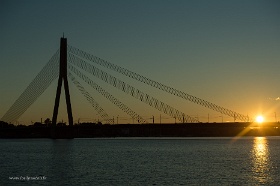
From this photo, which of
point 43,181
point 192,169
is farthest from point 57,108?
point 43,181

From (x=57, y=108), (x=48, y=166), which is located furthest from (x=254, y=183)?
(x=57, y=108)

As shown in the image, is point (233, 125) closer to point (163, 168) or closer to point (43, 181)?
point (163, 168)

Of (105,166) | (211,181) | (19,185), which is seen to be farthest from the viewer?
(105,166)

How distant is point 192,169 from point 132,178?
9418 millimetres

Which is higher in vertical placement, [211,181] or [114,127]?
[114,127]

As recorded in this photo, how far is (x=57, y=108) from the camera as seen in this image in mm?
99500

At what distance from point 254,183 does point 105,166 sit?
764 inches

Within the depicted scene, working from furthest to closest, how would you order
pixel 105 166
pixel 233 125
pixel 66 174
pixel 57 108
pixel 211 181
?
pixel 233 125
pixel 57 108
pixel 105 166
pixel 66 174
pixel 211 181

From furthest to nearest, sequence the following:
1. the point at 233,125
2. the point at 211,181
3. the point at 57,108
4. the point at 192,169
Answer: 1. the point at 233,125
2. the point at 57,108
3. the point at 192,169
4. the point at 211,181

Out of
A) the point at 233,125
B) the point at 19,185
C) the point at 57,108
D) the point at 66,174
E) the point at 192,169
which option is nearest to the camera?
the point at 19,185

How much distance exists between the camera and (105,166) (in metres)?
57.8

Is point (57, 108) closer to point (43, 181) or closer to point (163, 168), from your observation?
point (163, 168)

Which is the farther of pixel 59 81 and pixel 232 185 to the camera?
pixel 59 81

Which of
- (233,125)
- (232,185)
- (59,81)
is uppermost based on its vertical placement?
(59,81)
